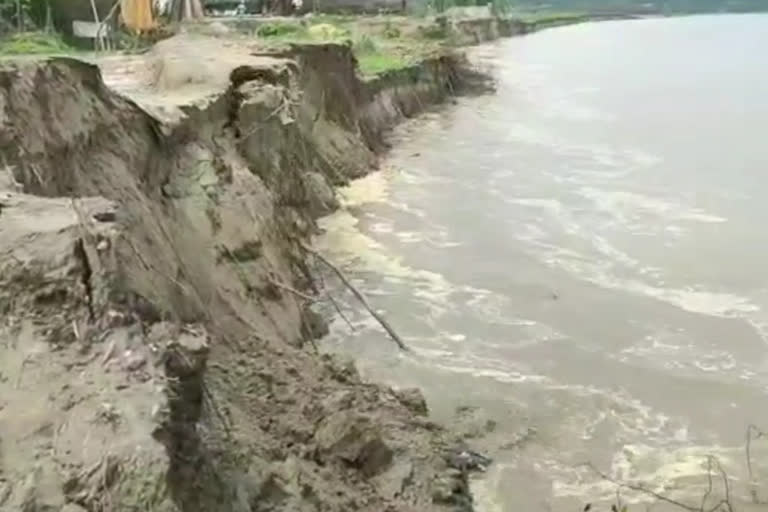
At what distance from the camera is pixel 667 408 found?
27.1ft

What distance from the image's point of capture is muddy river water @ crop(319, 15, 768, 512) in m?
7.57

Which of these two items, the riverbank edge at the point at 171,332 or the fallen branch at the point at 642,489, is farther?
the fallen branch at the point at 642,489

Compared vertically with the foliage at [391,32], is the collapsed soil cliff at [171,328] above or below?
above

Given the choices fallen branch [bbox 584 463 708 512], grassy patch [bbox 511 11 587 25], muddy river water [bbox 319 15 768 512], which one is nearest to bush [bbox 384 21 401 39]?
muddy river water [bbox 319 15 768 512]

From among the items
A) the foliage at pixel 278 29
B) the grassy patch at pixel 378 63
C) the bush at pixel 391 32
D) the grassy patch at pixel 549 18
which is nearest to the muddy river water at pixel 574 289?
the grassy patch at pixel 378 63

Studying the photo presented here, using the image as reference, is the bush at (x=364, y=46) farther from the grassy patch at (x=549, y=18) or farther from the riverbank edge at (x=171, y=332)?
the grassy patch at (x=549, y=18)

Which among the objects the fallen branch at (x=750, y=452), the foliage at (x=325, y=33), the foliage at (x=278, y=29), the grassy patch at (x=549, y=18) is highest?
the foliage at (x=278, y=29)

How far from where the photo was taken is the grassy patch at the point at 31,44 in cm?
1282

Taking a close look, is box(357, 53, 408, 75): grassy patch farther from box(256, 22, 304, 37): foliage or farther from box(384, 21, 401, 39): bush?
box(384, 21, 401, 39): bush

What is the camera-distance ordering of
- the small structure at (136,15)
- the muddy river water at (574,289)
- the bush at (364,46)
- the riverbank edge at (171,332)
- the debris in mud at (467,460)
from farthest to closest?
the bush at (364,46), the small structure at (136,15), the muddy river water at (574,289), the debris in mud at (467,460), the riverbank edge at (171,332)

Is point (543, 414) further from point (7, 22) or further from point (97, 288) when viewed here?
point (7, 22)

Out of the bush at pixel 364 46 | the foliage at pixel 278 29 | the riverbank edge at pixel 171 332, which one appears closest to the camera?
the riverbank edge at pixel 171 332

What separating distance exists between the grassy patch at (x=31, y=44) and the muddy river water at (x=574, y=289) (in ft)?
13.3

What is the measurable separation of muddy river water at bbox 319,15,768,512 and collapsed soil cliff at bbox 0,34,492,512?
103 centimetres
